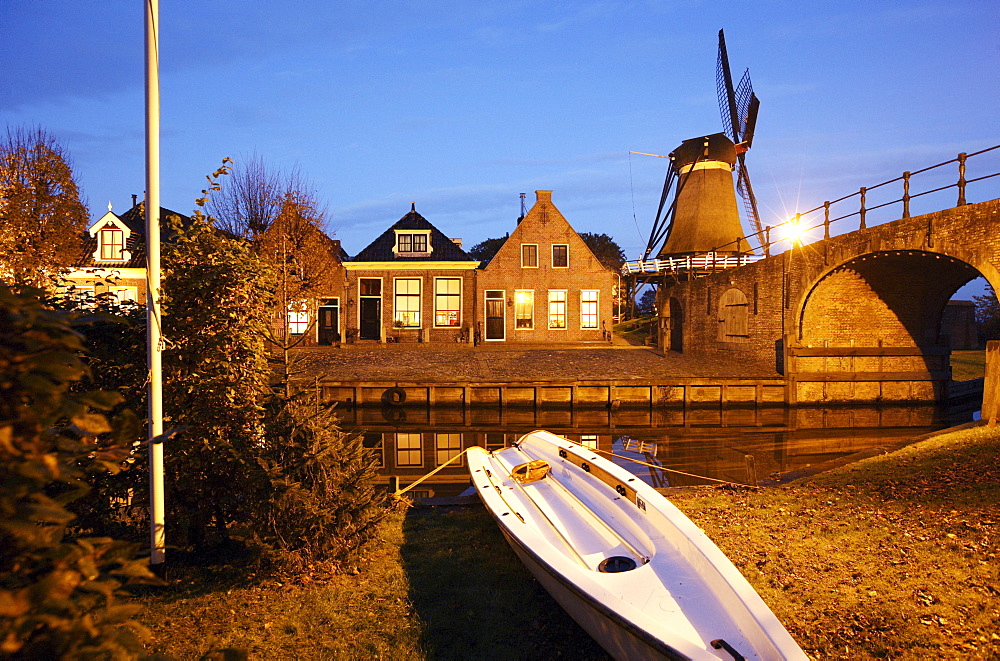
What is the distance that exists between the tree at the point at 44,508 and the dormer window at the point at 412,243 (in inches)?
1180

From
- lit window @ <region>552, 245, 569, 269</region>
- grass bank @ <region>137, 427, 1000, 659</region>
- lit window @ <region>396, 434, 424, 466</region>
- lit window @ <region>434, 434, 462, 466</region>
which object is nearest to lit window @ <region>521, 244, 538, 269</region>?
lit window @ <region>552, 245, 569, 269</region>

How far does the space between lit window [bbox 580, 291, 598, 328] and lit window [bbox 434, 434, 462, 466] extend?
15862 millimetres

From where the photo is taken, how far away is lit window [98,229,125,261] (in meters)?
28.3

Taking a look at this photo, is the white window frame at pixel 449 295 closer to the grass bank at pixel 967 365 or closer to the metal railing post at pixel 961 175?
the metal railing post at pixel 961 175

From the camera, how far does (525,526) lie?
577 cm

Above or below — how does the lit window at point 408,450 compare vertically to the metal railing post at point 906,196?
below

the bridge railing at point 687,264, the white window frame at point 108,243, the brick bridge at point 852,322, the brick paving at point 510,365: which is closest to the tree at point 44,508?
the brick paving at point 510,365

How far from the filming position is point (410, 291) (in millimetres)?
30750

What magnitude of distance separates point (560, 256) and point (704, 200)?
11518 mm

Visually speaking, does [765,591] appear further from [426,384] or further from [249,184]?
[249,184]

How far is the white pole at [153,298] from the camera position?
465 cm

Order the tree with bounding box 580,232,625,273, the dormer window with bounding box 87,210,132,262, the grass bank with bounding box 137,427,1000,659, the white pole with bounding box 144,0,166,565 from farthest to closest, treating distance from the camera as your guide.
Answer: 1. the tree with bounding box 580,232,625,273
2. the dormer window with bounding box 87,210,132,262
3. the white pole with bounding box 144,0,166,565
4. the grass bank with bounding box 137,427,1000,659

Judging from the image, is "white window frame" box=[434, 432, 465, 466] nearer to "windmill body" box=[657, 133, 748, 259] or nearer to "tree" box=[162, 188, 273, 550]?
"tree" box=[162, 188, 273, 550]

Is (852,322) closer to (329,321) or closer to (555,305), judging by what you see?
(555,305)
